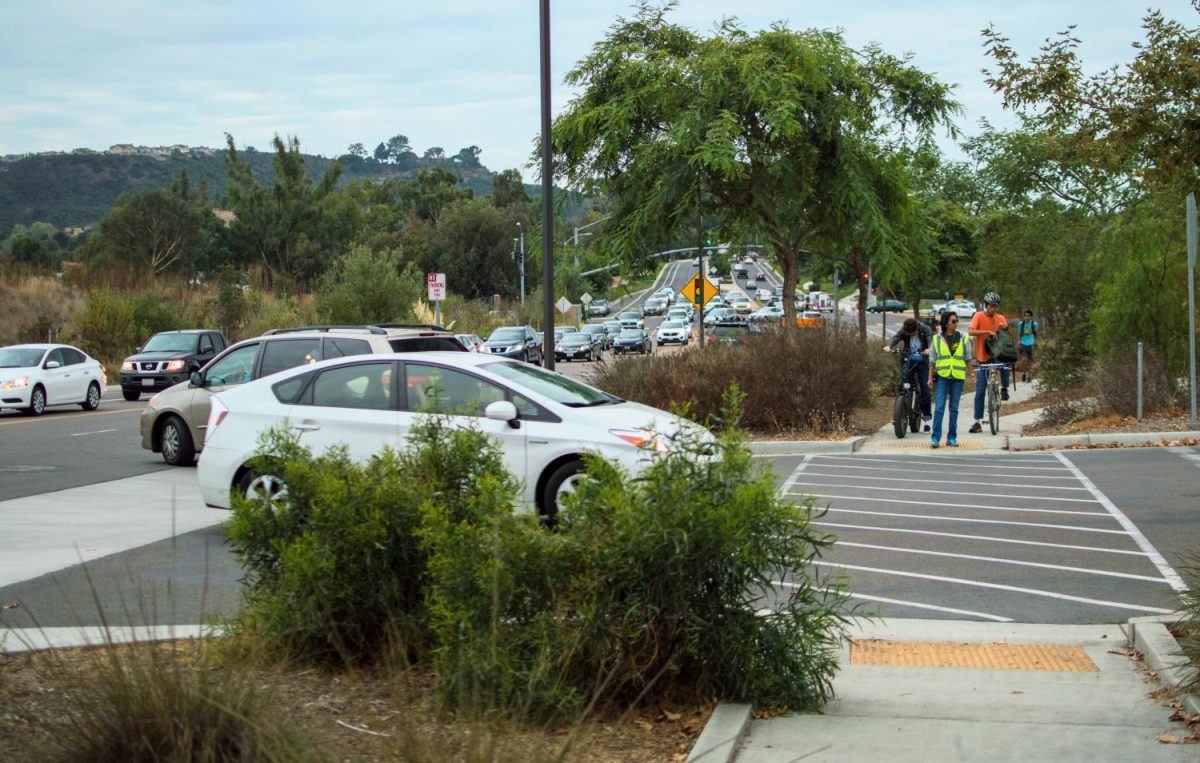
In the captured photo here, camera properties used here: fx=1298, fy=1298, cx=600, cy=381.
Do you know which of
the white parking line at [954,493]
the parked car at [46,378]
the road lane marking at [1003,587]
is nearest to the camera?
the road lane marking at [1003,587]

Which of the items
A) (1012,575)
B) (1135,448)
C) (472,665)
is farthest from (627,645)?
(1135,448)

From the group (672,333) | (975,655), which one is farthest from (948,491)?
(672,333)

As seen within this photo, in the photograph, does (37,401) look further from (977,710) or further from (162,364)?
(977,710)

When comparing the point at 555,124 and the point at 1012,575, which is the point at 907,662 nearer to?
the point at 1012,575

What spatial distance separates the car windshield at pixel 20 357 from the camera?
28203 millimetres

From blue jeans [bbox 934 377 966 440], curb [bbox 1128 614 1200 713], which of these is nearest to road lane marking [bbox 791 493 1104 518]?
curb [bbox 1128 614 1200 713]

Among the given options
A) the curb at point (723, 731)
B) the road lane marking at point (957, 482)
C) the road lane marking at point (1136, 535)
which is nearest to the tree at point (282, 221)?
the road lane marking at point (957, 482)

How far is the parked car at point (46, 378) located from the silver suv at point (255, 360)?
36.3 feet

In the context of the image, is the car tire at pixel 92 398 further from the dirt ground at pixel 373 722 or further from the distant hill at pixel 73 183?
the distant hill at pixel 73 183

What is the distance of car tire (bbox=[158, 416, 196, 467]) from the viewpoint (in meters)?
17.3

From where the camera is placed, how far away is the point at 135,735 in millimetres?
4227

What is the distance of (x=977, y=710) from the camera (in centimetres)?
593

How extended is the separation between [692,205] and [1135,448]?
1063cm

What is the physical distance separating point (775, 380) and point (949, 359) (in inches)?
109
